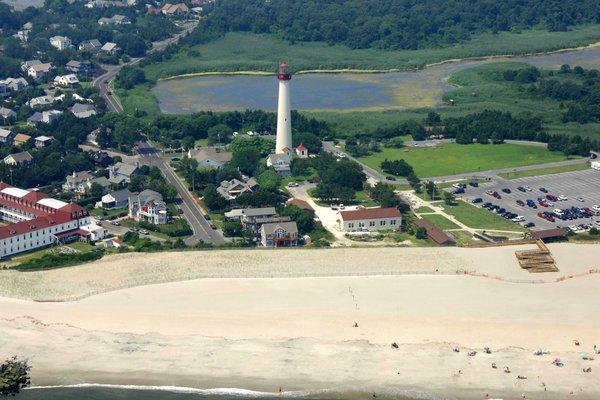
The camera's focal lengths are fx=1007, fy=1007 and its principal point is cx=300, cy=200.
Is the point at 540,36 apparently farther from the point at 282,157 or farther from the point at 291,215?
the point at 291,215

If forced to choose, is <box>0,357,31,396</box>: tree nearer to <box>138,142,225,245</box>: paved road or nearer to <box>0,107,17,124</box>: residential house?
<box>138,142,225,245</box>: paved road

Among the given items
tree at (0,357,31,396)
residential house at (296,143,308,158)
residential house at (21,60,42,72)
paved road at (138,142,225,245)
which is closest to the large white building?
paved road at (138,142,225,245)

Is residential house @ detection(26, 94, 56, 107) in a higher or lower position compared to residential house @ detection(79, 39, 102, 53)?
lower

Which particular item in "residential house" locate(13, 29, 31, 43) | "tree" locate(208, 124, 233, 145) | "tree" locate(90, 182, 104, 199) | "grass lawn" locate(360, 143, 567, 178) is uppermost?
"residential house" locate(13, 29, 31, 43)

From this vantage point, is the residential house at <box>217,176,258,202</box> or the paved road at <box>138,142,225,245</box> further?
the residential house at <box>217,176,258,202</box>

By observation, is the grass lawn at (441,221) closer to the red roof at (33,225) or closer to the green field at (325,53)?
the red roof at (33,225)

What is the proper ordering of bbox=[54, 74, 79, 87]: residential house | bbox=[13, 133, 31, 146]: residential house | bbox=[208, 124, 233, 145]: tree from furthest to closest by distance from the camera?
bbox=[54, 74, 79, 87]: residential house
bbox=[208, 124, 233, 145]: tree
bbox=[13, 133, 31, 146]: residential house

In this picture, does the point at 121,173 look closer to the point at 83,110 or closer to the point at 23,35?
the point at 83,110

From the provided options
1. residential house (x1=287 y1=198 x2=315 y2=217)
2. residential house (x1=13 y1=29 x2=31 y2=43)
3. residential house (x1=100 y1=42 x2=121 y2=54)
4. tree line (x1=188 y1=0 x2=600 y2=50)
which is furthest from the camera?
tree line (x1=188 y1=0 x2=600 y2=50)
